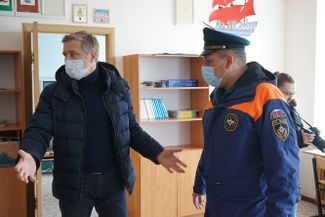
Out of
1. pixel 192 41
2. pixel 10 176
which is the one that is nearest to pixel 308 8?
pixel 192 41

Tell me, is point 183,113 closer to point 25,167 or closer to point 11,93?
point 11,93

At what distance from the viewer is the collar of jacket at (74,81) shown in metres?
2.00

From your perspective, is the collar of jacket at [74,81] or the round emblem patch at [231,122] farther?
the collar of jacket at [74,81]

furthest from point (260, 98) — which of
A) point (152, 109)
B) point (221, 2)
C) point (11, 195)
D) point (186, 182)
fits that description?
point (221, 2)

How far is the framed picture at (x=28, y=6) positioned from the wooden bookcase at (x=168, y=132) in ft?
3.18

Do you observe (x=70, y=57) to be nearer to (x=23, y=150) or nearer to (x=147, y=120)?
(x=23, y=150)

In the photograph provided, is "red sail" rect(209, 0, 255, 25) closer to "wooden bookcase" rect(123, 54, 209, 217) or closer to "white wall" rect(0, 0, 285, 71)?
"white wall" rect(0, 0, 285, 71)

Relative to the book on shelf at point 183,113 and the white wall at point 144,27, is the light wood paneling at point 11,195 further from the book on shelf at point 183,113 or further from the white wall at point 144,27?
the book on shelf at point 183,113

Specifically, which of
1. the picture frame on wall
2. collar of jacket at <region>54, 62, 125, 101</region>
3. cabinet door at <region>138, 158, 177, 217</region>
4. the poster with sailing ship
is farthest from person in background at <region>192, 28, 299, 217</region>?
the poster with sailing ship

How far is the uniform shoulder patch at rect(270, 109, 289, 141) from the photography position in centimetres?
153

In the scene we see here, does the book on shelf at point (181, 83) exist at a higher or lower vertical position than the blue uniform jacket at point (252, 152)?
higher

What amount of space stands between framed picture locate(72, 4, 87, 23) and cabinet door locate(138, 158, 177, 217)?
1499mm

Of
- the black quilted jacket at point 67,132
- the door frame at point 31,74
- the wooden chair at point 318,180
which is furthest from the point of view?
the door frame at point 31,74

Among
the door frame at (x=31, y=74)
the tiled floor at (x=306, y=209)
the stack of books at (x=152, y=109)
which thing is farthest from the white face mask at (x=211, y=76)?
the tiled floor at (x=306, y=209)
